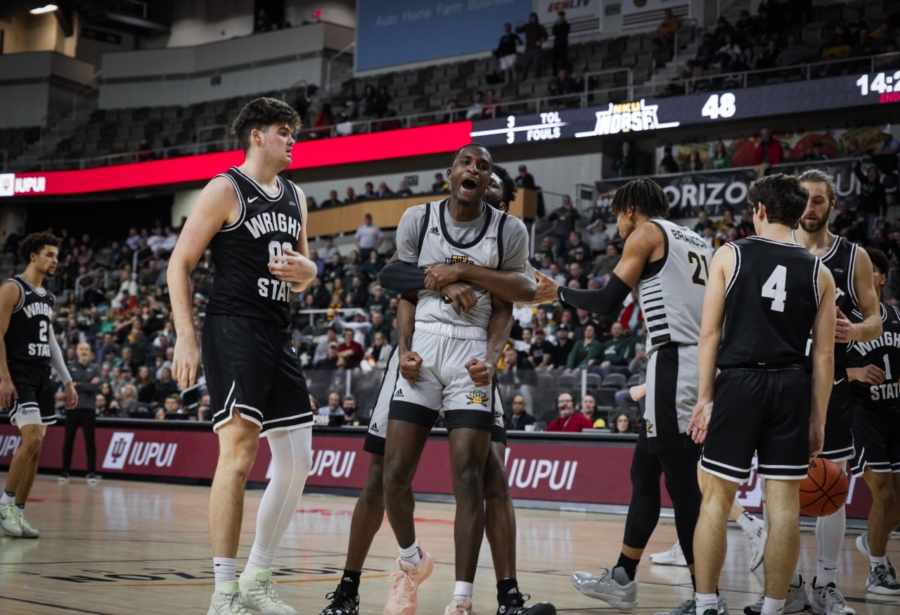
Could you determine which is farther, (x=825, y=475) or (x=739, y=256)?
(x=825, y=475)

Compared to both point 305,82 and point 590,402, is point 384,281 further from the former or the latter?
point 305,82

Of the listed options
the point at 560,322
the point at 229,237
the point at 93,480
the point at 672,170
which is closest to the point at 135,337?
the point at 93,480

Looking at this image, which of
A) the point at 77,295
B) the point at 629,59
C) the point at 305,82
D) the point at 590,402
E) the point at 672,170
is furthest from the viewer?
the point at 305,82

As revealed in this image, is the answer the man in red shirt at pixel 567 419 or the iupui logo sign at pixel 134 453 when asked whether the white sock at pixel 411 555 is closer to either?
the man in red shirt at pixel 567 419

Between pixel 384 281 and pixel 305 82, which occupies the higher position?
pixel 305 82

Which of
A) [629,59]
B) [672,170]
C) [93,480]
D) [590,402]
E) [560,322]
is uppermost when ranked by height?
[629,59]

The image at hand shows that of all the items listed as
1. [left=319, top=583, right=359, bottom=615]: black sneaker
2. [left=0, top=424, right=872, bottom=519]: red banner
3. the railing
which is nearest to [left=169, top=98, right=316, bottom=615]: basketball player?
[left=319, top=583, right=359, bottom=615]: black sneaker

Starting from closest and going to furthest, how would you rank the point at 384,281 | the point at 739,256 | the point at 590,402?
the point at 739,256 → the point at 384,281 → the point at 590,402

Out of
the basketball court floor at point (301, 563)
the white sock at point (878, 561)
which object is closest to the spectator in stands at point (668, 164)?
the basketball court floor at point (301, 563)

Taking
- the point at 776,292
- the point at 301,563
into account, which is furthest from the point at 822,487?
the point at 301,563

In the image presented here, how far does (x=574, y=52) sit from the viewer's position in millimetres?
28406

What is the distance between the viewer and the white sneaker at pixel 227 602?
477 cm

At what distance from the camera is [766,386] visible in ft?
15.8

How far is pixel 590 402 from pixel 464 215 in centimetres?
936
